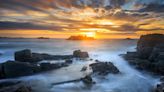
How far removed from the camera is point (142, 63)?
49.8 meters

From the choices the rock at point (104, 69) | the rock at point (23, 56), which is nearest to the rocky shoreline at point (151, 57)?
the rock at point (104, 69)

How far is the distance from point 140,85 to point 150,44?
33.5 metres

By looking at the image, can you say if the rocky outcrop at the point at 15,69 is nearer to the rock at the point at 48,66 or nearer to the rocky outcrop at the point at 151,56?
the rock at the point at 48,66

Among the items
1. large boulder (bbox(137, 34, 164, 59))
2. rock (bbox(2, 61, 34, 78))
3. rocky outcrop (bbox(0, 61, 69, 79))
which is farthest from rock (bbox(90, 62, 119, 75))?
large boulder (bbox(137, 34, 164, 59))

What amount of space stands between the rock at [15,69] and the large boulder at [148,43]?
3310cm

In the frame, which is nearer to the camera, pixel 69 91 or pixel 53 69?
pixel 69 91

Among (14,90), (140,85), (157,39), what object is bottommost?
(140,85)

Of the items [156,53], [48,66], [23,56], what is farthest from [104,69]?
[23,56]

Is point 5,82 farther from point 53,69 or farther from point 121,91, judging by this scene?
point 121,91

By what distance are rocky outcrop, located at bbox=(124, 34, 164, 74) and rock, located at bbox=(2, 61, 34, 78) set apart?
24.2 metres

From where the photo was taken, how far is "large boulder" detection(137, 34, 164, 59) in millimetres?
61206

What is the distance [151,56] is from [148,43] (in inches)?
539

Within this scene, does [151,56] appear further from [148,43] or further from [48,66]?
[48,66]

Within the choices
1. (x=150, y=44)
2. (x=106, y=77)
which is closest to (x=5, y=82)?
(x=106, y=77)
